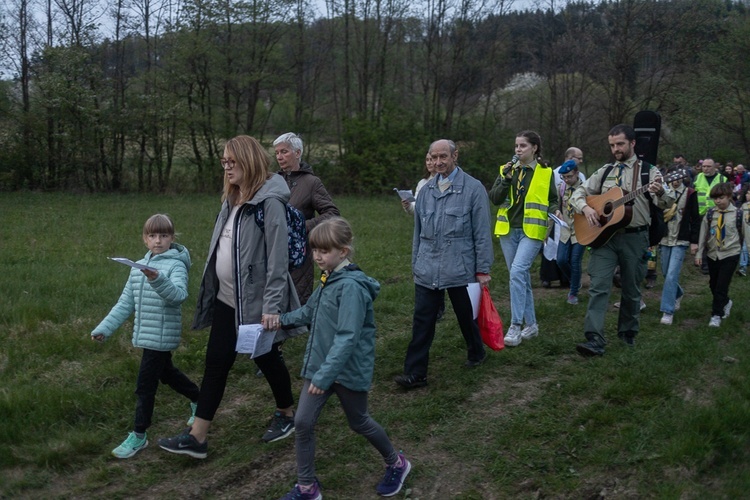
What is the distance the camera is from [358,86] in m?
30.6

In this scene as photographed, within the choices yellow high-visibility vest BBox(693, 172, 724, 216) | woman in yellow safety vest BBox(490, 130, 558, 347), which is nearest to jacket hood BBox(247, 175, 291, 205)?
woman in yellow safety vest BBox(490, 130, 558, 347)

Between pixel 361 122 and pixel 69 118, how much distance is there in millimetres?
10717

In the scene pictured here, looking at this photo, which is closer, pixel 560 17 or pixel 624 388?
pixel 624 388

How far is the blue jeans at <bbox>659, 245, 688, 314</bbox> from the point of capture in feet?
26.9

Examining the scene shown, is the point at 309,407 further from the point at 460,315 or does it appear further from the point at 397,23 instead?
the point at 397,23

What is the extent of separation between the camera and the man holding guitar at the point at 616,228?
20.6 feet

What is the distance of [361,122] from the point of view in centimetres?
2866

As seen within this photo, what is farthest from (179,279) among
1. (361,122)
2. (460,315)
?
(361,122)

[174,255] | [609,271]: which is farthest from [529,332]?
[174,255]

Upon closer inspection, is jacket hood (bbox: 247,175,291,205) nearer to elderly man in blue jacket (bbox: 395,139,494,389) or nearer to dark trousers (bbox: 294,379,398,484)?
dark trousers (bbox: 294,379,398,484)

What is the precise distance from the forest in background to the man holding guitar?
21024mm

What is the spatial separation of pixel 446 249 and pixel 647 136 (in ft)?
8.15

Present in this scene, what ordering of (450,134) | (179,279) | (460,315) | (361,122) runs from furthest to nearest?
(450,134), (361,122), (460,315), (179,279)

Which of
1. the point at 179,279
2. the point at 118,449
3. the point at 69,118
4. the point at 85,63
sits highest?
the point at 85,63
